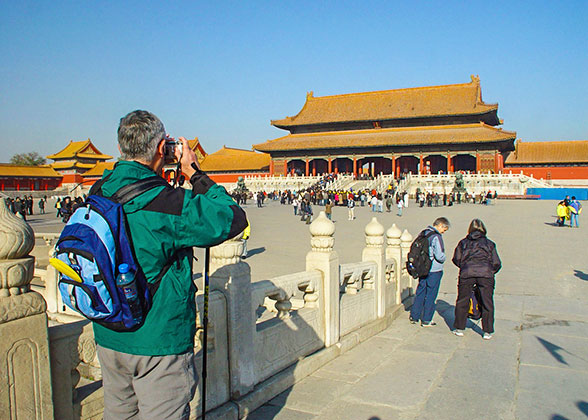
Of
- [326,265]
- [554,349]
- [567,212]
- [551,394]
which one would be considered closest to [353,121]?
[567,212]

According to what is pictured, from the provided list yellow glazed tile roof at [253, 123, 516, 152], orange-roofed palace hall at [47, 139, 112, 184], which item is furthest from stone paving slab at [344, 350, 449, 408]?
orange-roofed palace hall at [47, 139, 112, 184]

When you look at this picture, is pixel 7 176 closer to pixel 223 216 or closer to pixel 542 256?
pixel 542 256

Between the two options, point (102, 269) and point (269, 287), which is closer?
point (102, 269)

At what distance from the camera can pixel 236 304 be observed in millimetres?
3268

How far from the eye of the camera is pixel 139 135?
1963 millimetres

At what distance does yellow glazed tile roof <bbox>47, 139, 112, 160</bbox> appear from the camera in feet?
199

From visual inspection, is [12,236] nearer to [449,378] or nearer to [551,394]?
[449,378]

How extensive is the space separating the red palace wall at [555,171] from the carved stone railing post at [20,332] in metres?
46.1

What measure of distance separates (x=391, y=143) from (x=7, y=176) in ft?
120

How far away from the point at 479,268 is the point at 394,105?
46.3m

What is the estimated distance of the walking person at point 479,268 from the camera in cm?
535

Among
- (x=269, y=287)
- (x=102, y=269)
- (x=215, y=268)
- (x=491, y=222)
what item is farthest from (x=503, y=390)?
(x=491, y=222)

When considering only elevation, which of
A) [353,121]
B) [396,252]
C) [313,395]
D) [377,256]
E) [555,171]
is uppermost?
[353,121]

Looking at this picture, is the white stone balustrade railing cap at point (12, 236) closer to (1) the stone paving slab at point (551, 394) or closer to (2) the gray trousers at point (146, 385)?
(2) the gray trousers at point (146, 385)
